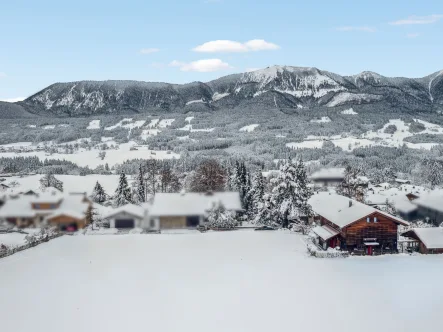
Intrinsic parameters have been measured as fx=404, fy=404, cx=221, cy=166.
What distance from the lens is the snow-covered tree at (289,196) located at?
36.7 meters

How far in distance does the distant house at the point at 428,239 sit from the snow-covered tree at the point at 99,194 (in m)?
21.9

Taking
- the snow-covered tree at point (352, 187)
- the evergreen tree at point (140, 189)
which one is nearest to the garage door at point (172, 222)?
the evergreen tree at point (140, 189)

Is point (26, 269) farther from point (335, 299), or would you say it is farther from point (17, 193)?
point (335, 299)

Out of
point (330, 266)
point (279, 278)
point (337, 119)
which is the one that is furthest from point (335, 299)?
point (337, 119)

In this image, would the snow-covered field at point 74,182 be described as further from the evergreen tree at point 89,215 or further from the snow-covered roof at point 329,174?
the snow-covered roof at point 329,174

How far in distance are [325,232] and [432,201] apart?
785cm

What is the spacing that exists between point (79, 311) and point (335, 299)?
11.4m

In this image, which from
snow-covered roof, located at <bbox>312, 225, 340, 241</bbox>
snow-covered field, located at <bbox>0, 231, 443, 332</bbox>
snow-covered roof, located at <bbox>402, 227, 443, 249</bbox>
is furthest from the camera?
snow-covered roof, located at <bbox>312, 225, 340, 241</bbox>

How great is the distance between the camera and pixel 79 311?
17.3 metres

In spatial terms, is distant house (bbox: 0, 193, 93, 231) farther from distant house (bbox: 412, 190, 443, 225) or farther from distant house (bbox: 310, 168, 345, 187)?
distant house (bbox: 412, 190, 443, 225)

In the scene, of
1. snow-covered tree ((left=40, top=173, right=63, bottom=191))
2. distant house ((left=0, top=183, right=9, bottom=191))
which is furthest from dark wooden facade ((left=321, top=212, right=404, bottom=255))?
distant house ((left=0, top=183, right=9, bottom=191))

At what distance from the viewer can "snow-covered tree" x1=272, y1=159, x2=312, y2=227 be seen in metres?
36.7

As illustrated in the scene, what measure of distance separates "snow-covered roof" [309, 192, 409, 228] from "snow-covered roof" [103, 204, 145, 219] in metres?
14.1

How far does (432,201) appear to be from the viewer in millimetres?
27094
